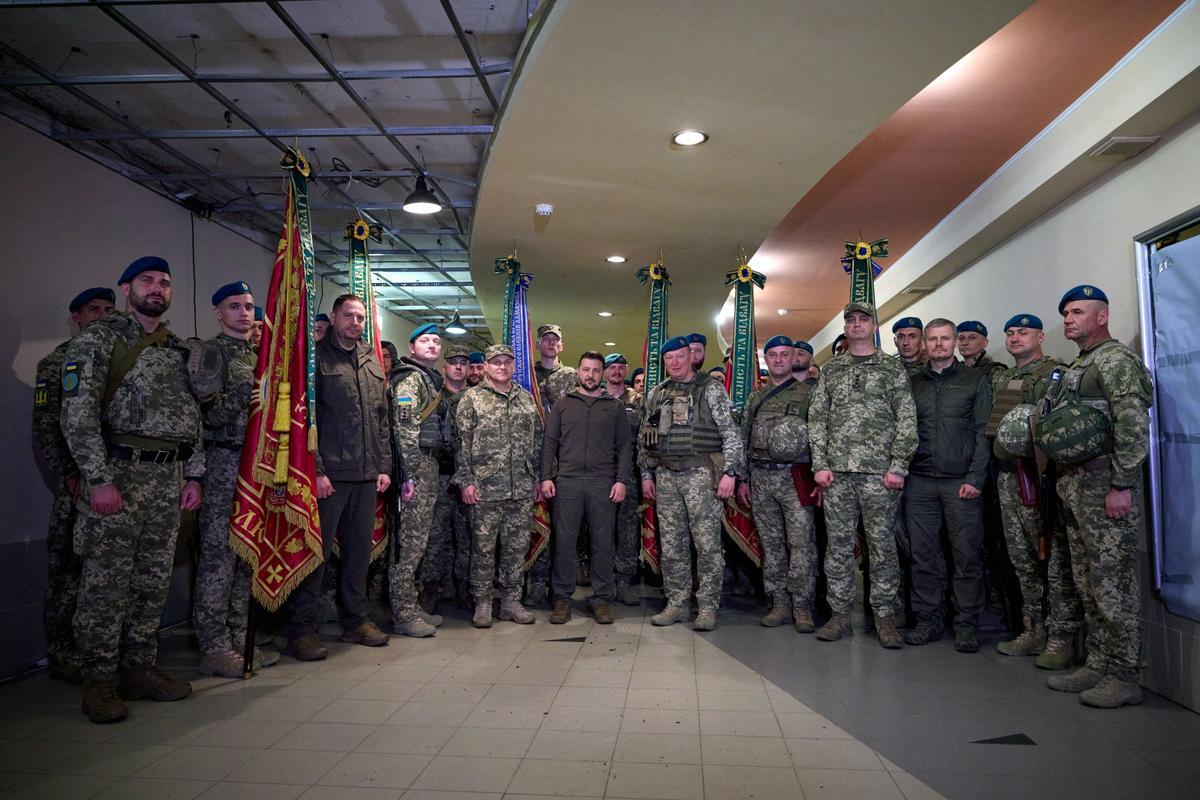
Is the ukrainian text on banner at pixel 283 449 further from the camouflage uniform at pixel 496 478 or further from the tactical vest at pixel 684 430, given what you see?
the tactical vest at pixel 684 430

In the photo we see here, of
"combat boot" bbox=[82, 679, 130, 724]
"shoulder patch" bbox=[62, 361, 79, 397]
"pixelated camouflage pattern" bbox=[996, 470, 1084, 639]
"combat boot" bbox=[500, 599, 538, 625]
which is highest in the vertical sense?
"shoulder patch" bbox=[62, 361, 79, 397]

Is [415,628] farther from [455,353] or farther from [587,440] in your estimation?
[455,353]

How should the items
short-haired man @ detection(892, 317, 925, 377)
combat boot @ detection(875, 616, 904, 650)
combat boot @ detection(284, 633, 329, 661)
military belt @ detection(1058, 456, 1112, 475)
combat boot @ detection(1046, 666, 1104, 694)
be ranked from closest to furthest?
military belt @ detection(1058, 456, 1112, 475), combat boot @ detection(1046, 666, 1104, 694), combat boot @ detection(284, 633, 329, 661), combat boot @ detection(875, 616, 904, 650), short-haired man @ detection(892, 317, 925, 377)

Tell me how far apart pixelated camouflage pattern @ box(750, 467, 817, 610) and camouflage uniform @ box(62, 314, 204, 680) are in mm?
3362

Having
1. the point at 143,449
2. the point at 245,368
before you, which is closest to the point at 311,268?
the point at 245,368

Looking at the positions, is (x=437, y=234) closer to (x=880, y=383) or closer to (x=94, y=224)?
(x=94, y=224)

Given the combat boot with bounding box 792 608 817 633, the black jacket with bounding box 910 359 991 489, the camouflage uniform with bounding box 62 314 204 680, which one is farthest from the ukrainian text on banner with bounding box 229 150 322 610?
the black jacket with bounding box 910 359 991 489

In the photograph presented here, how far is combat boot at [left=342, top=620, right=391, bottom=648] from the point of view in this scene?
164 inches

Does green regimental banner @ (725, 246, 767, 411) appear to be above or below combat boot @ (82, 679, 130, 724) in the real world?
above

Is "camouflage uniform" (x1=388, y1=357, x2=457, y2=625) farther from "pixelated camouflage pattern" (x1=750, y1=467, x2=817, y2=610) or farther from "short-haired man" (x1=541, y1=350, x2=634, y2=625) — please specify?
"pixelated camouflage pattern" (x1=750, y1=467, x2=817, y2=610)

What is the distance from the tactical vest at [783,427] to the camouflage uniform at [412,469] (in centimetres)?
213

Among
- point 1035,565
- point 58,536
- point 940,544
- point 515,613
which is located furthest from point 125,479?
point 1035,565

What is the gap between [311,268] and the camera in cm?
392

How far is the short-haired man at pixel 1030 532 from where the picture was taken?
374cm
